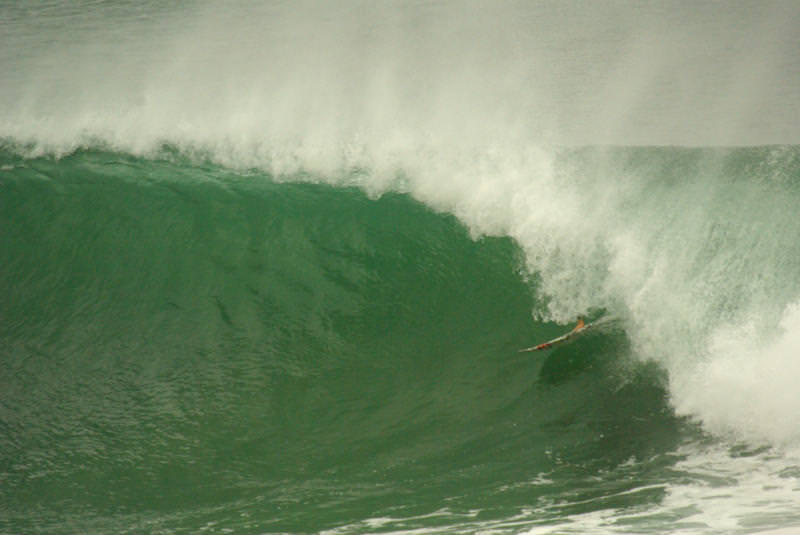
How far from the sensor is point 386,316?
684 cm

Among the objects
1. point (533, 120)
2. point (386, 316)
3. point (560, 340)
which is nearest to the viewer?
point (560, 340)

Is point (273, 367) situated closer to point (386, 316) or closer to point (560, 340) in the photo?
point (386, 316)

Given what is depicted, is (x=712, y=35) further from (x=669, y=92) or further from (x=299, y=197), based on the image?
(x=299, y=197)

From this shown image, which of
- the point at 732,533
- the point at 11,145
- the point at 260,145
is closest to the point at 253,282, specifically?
the point at 260,145

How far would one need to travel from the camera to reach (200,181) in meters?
8.21

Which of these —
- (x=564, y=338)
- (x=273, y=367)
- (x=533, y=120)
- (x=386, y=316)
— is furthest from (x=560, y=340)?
(x=533, y=120)

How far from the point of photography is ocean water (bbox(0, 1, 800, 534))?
16.8 ft

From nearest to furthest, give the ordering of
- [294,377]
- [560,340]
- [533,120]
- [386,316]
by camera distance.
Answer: [294,377] → [560,340] → [386,316] → [533,120]

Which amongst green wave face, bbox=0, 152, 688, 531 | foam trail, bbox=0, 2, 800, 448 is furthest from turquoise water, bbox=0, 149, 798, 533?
foam trail, bbox=0, 2, 800, 448

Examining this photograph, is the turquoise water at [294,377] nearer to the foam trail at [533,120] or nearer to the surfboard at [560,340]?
the surfboard at [560,340]

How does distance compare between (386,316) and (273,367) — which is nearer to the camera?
(273,367)

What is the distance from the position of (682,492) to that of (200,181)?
18.1 feet

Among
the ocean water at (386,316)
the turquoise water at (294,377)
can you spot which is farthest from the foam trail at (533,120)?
the turquoise water at (294,377)

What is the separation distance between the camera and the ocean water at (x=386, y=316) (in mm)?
5121
